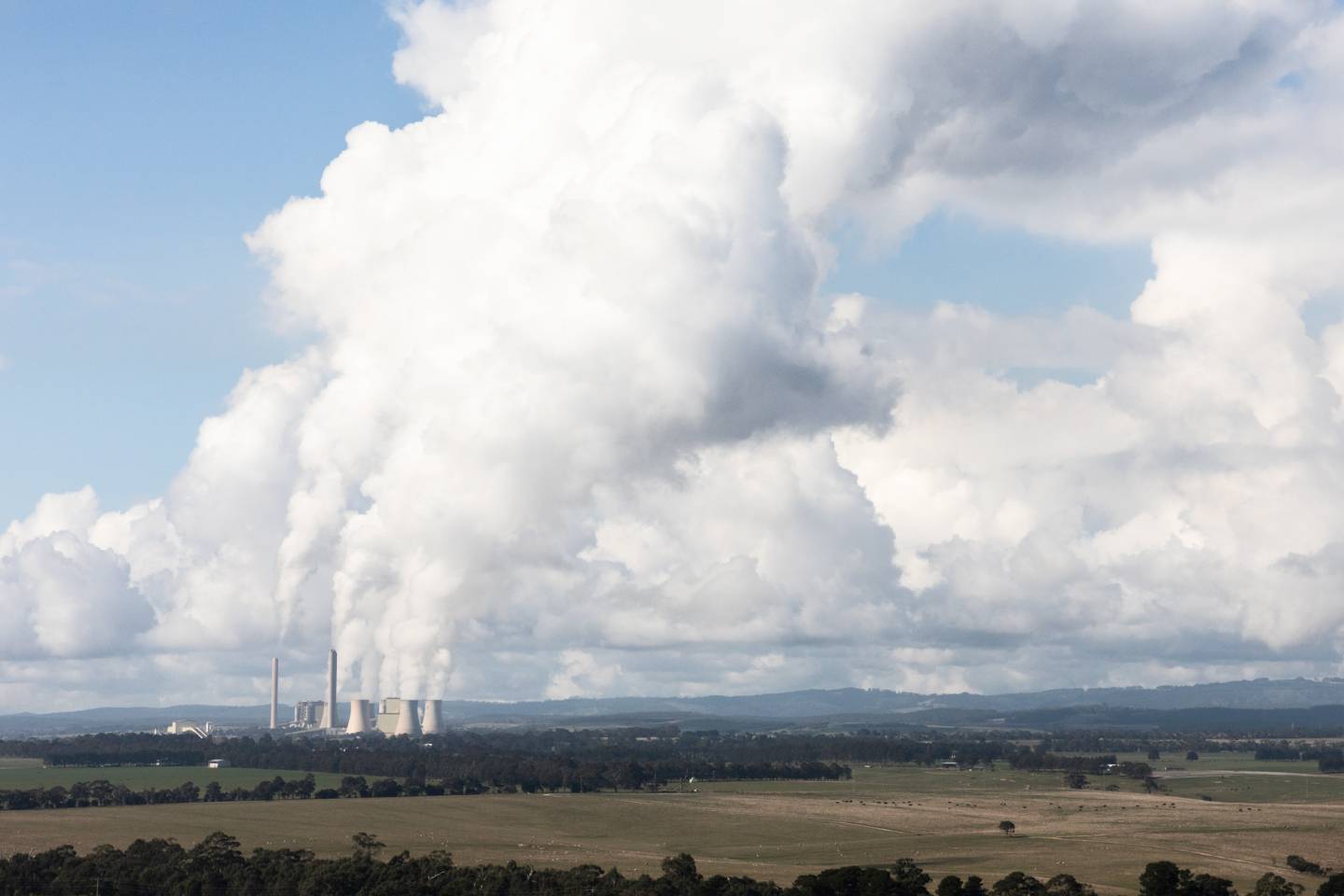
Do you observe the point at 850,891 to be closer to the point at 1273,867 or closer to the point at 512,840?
the point at 1273,867

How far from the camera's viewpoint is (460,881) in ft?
445

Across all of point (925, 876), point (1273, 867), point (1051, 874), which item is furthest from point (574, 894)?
point (1273, 867)

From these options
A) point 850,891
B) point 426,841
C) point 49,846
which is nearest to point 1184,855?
point 850,891

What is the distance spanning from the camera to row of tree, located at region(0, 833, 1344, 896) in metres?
132

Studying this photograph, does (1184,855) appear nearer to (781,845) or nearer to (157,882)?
(781,845)

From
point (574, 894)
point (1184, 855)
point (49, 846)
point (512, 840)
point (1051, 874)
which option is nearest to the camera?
point (574, 894)

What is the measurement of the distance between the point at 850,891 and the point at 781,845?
192ft

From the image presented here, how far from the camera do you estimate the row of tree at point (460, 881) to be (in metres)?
132

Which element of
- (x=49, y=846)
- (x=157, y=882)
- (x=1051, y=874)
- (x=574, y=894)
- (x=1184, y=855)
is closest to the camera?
(x=574, y=894)

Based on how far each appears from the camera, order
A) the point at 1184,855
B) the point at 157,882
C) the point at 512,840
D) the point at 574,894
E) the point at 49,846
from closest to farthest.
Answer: the point at 574,894 → the point at 157,882 → the point at 1184,855 → the point at 49,846 → the point at 512,840

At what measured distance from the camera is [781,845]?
620ft

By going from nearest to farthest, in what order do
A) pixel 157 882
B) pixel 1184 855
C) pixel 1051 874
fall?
pixel 157 882 → pixel 1051 874 → pixel 1184 855

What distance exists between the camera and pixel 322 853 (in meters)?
175

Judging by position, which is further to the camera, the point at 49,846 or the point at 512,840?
the point at 512,840
